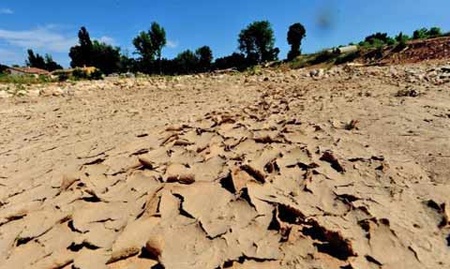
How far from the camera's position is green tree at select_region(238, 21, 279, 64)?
100ft

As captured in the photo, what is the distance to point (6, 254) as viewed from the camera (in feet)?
5.86

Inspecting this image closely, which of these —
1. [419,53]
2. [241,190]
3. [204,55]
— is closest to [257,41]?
[204,55]

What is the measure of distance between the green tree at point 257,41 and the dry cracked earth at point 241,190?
90.2 feet

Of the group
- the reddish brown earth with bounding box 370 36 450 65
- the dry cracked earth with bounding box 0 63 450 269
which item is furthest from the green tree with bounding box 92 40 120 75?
the dry cracked earth with bounding box 0 63 450 269

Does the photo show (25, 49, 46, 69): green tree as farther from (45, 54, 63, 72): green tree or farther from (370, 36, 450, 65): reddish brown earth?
(370, 36, 450, 65): reddish brown earth

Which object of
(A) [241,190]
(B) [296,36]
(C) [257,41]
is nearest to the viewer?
(A) [241,190]

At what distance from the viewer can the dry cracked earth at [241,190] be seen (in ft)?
5.27

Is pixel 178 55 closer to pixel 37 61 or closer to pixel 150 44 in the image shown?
pixel 150 44

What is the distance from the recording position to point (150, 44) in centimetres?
3244

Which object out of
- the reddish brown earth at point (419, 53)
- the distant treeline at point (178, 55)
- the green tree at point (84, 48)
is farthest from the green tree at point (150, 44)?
the reddish brown earth at point (419, 53)

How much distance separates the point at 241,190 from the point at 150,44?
31946mm

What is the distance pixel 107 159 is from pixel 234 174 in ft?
3.60

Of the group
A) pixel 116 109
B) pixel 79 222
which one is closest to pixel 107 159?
pixel 79 222

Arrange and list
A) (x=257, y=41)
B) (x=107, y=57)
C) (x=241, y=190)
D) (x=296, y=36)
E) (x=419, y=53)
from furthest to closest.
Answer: (x=107, y=57)
(x=257, y=41)
(x=296, y=36)
(x=419, y=53)
(x=241, y=190)
